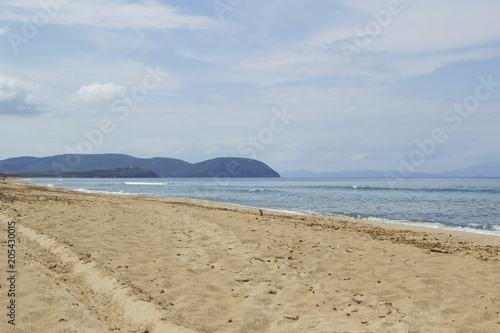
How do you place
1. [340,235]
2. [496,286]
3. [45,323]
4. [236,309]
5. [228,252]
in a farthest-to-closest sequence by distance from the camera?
[340,235], [228,252], [496,286], [236,309], [45,323]

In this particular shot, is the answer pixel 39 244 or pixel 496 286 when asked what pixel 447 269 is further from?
pixel 39 244

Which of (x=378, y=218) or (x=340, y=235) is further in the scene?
(x=378, y=218)

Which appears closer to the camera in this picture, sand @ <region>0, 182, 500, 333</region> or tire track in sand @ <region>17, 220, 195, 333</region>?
tire track in sand @ <region>17, 220, 195, 333</region>

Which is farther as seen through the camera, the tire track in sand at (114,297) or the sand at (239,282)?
the sand at (239,282)

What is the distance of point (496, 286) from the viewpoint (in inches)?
286

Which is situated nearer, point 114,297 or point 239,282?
point 114,297

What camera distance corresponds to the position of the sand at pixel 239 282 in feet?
17.1

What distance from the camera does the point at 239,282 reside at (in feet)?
22.6

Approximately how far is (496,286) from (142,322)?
6254 millimetres

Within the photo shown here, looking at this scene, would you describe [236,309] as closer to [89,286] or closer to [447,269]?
[89,286]

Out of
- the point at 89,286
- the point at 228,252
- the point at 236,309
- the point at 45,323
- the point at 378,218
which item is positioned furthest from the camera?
the point at 378,218

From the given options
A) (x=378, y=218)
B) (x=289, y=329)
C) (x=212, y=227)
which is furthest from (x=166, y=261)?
(x=378, y=218)

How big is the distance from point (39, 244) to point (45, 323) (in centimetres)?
501

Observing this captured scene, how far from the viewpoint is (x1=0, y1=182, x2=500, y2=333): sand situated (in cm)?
522
